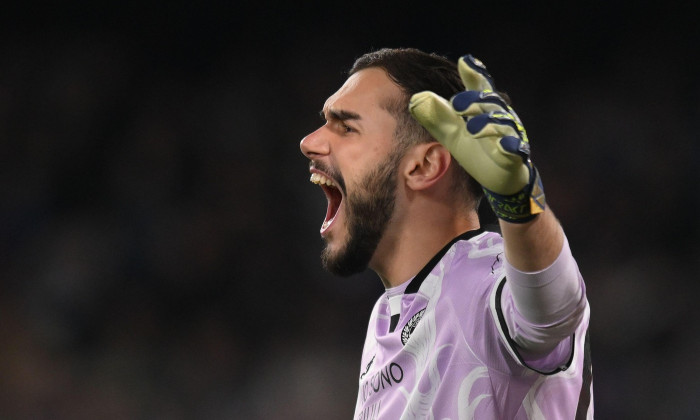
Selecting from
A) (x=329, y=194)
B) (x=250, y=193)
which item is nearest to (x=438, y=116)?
(x=329, y=194)

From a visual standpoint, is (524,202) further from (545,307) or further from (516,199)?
(545,307)

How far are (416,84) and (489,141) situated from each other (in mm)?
778

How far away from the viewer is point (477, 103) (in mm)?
1237

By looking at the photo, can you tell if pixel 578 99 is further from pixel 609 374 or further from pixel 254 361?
pixel 254 361

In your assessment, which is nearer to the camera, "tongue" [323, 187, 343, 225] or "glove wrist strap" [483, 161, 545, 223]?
"glove wrist strap" [483, 161, 545, 223]

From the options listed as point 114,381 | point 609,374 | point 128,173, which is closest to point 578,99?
point 609,374

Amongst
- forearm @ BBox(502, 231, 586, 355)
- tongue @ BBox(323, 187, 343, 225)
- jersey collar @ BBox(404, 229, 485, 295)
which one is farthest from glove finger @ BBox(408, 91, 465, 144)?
tongue @ BBox(323, 187, 343, 225)

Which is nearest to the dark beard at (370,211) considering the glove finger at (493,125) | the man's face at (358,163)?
the man's face at (358,163)

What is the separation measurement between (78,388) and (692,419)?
3.18 metres

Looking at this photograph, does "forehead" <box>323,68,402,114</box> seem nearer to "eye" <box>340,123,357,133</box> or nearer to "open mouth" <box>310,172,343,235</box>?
"eye" <box>340,123,357,133</box>

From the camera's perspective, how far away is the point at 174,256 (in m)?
4.59

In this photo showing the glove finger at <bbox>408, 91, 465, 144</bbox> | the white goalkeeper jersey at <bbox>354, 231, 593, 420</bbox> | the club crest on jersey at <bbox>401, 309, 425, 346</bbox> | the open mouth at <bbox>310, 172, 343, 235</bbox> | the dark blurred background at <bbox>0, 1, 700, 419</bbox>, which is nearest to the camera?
the glove finger at <bbox>408, 91, 465, 144</bbox>

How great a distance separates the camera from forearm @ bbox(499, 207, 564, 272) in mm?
1253

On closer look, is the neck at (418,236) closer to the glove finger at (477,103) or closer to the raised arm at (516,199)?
the raised arm at (516,199)
